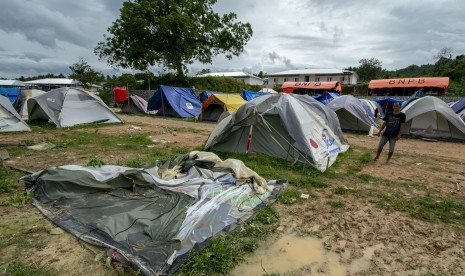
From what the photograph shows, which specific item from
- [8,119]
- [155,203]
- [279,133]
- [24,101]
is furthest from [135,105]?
[155,203]

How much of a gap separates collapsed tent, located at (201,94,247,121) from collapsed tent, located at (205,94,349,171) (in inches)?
342

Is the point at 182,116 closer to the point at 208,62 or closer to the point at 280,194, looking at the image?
the point at 208,62

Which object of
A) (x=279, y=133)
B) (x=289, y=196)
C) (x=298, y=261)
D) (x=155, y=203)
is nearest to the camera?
(x=298, y=261)

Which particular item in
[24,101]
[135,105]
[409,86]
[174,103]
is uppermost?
[409,86]

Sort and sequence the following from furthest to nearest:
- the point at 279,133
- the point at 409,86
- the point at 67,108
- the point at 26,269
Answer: the point at 409,86
the point at 67,108
the point at 279,133
the point at 26,269

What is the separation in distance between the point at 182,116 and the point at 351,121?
35.3ft

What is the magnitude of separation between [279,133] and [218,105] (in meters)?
10.5

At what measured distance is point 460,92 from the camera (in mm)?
29188

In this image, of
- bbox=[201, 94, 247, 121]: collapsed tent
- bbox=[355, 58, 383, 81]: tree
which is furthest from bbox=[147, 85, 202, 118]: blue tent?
bbox=[355, 58, 383, 81]: tree

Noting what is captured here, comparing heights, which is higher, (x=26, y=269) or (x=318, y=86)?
(x=318, y=86)

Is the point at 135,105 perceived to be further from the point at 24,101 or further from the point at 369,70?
the point at 369,70

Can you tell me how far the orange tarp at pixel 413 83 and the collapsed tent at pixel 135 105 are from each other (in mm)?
27779

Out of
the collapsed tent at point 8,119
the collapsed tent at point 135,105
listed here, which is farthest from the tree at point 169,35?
the collapsed tent at point 8,119

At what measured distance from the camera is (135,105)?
21266 millimetres
